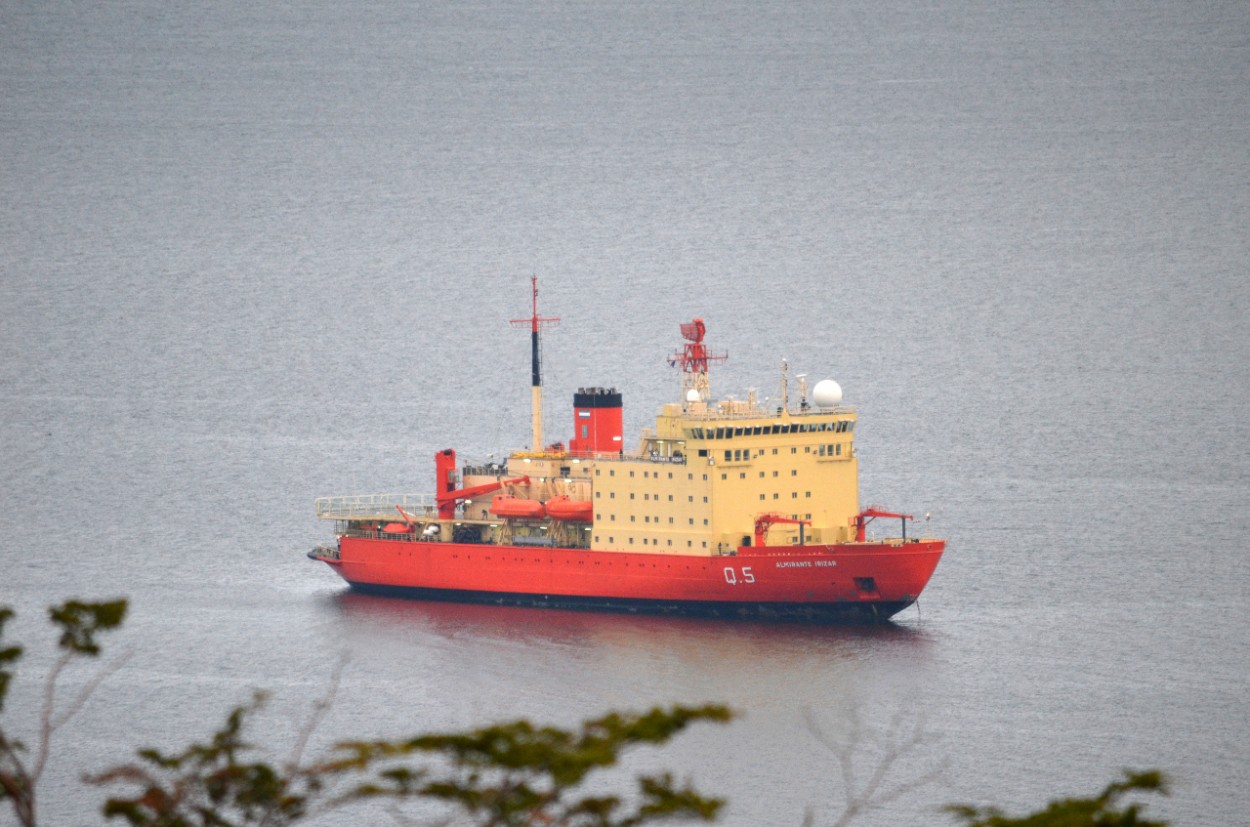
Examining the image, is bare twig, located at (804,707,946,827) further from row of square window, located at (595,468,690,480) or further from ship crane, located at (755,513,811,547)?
row of square window, located at (595,468,690,480)

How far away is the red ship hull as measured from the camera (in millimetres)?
58062

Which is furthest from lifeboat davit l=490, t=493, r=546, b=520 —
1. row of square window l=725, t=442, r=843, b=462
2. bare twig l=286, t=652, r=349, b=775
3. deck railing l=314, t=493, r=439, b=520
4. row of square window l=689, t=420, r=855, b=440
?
bare twig l=286, t=652, r=349, b=775

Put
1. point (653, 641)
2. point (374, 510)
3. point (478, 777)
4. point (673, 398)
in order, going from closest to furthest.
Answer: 1. point (478, 777)
2. point (653, 641)
3. point (374, 510)
4. point (673, 398)

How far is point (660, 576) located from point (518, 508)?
447 cm

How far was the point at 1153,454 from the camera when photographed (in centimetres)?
8531

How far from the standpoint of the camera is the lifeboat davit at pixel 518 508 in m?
62.8

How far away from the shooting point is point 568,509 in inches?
2448

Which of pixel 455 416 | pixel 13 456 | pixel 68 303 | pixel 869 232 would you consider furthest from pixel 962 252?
pixel 13 456

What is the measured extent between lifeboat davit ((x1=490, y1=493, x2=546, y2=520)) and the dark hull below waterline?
1.89m

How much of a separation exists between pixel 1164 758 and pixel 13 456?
2056 inches

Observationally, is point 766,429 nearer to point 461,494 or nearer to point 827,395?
point 827,395

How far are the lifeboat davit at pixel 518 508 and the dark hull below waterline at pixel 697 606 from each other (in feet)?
6.20

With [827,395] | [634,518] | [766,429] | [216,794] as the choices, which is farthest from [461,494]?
[216,794]

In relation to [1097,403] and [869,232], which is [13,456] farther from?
[869,232]
